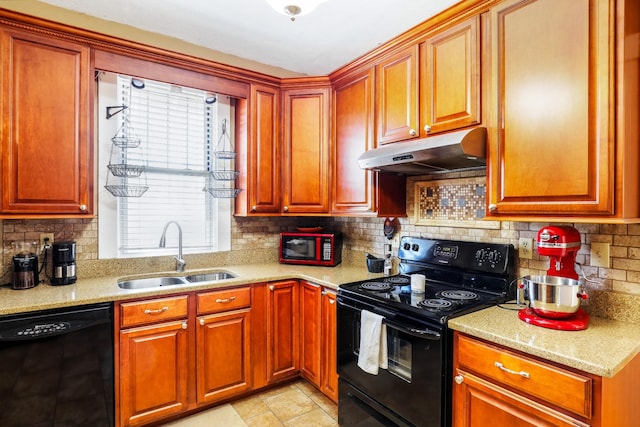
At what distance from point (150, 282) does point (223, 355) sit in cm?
74

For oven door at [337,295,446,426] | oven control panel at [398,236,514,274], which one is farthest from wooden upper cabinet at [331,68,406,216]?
oven door at [337,295,446,426]

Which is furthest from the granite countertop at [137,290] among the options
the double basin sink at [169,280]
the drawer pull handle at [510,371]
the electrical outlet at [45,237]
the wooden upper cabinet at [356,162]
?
the drawer pull handle at [510,371]

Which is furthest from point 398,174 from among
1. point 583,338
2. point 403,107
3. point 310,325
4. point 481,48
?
point 583,338

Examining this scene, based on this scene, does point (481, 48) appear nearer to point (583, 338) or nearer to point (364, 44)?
point (364, 44)

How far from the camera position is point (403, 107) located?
7.36 ft

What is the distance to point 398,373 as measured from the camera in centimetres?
183

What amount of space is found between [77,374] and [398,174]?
2262 millimetres

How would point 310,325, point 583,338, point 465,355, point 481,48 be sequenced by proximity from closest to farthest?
point 583,338 < point 465,355 < point 481,48 < point 310,325

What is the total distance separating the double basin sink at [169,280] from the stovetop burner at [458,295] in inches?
57.5

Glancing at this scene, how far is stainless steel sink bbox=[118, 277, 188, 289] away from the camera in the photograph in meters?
2.45

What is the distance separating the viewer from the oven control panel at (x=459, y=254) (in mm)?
1985

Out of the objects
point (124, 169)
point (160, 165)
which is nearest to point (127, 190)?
point (124, 169)

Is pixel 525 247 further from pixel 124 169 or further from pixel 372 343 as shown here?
pixel 124 169

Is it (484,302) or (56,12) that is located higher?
(56,12)
